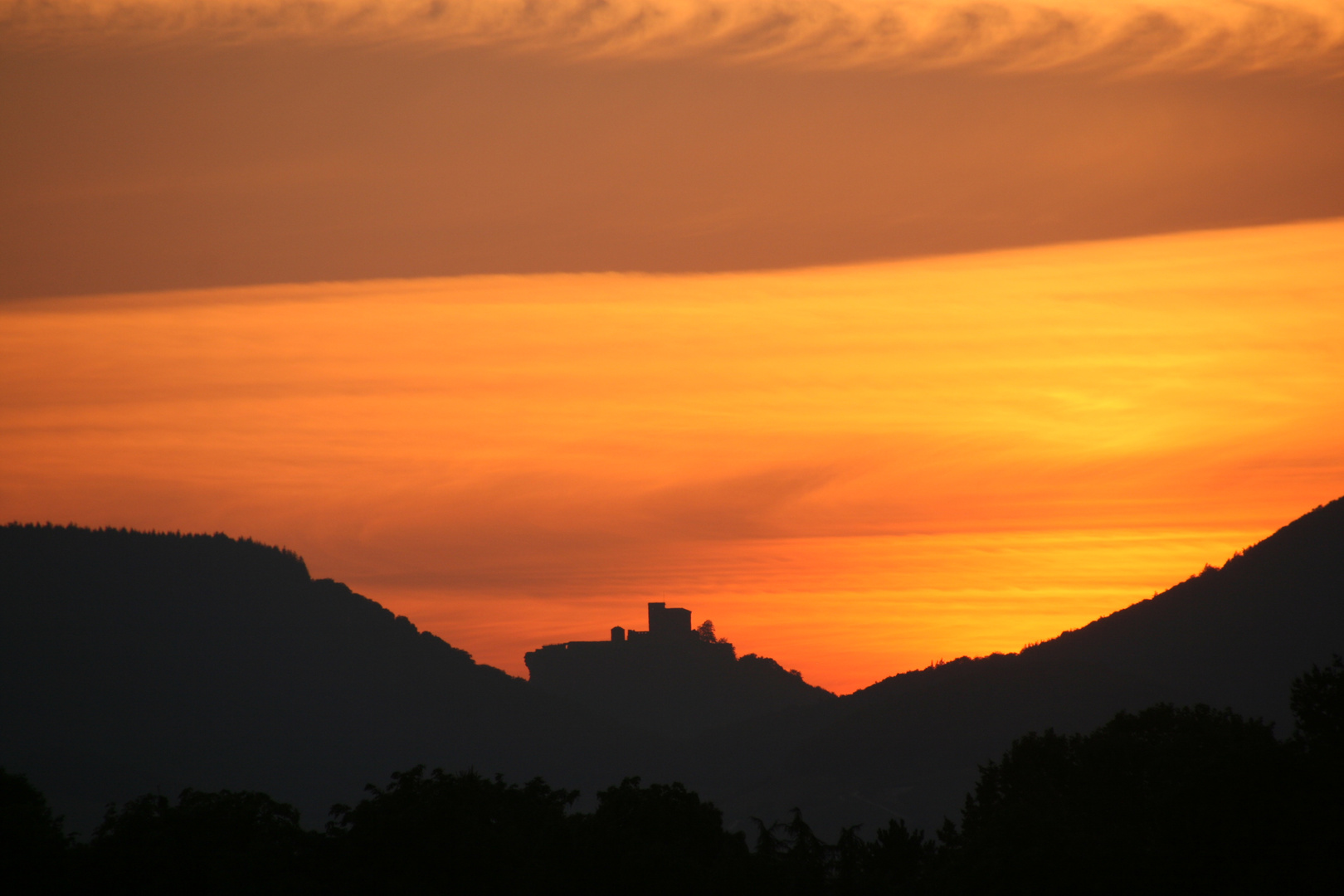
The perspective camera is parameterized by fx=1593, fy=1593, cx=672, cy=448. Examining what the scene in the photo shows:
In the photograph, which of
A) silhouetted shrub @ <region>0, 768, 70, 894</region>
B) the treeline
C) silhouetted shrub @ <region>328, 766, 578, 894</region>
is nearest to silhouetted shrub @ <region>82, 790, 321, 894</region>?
the treeline

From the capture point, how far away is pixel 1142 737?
9956 centimetres

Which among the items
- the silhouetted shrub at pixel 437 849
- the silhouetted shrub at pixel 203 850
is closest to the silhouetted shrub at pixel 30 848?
the silhouetted shrub at pixel 203 850

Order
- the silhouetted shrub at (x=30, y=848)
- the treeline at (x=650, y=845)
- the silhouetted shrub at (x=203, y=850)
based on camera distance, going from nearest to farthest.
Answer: the treeline at (x=650, y=845), the silhouetted shrub at (x=30, y=848), the silhouetted shrub at (x=203, y=850)

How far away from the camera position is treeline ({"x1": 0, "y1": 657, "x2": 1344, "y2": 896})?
54.5 meters

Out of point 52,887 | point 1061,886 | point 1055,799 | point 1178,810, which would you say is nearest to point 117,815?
point 52,887

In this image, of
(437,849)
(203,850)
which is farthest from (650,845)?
(203,850)

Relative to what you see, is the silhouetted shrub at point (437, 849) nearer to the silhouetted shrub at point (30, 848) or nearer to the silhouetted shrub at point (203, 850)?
the silhouetted shrub at point (203, 850)

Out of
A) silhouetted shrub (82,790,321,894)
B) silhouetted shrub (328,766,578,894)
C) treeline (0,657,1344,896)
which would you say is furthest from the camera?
silhouetted shrub (82,790,321,894)

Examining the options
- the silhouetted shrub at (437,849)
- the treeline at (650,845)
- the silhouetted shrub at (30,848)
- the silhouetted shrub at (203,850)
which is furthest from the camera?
the silhouetted shrub at (203,850)

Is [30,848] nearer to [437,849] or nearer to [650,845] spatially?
[437,849]

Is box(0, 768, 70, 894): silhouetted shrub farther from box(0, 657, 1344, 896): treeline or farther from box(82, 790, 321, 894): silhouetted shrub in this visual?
box(82, 790, 321, 894): silhouetted shrub

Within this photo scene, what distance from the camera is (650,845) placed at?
221 feet

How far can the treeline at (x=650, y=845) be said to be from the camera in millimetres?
54500

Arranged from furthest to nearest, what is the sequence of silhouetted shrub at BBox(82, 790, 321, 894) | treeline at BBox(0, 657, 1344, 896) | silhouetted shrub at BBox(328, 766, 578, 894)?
silhouetted shrub at BBox(82, 790, 321, 894)
silhouetted shrub at BBox(328, 766, 578, 894)
treeline at BBox(0, 657, 1344, 896)
